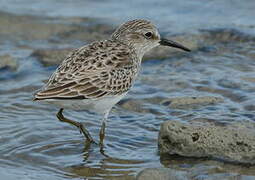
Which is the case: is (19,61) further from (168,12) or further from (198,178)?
(198,178)

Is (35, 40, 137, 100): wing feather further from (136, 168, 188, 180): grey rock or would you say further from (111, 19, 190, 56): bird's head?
(136, 168, 188, 180): grey rock

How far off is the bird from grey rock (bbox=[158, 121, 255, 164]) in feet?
2.99

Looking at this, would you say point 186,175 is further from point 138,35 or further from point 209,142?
point 138,35

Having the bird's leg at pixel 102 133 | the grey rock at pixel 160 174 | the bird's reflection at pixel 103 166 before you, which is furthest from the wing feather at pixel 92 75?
the grey rock at pixel 160 174

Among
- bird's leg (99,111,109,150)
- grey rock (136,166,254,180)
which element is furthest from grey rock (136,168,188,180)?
bird's leg (99,111,109,150)

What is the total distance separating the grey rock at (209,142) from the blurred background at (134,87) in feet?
A: 0.37

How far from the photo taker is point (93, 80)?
7344mm

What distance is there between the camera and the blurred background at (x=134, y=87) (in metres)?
7.05

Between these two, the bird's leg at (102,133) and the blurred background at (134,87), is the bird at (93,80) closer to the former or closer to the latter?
the bird's leg at (102,133)

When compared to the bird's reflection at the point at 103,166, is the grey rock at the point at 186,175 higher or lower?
higher

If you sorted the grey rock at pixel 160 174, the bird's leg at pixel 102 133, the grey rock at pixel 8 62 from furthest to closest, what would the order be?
the grey rock at pixel 8 62 < the bird's leg at pixel 102 133 < the grey rock at pixel 160 174

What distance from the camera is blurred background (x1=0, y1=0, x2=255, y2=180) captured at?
23.1 ft

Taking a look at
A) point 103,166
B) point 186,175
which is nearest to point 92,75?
point 103,166

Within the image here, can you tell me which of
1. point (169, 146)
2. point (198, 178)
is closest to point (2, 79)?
point (169, 146)
